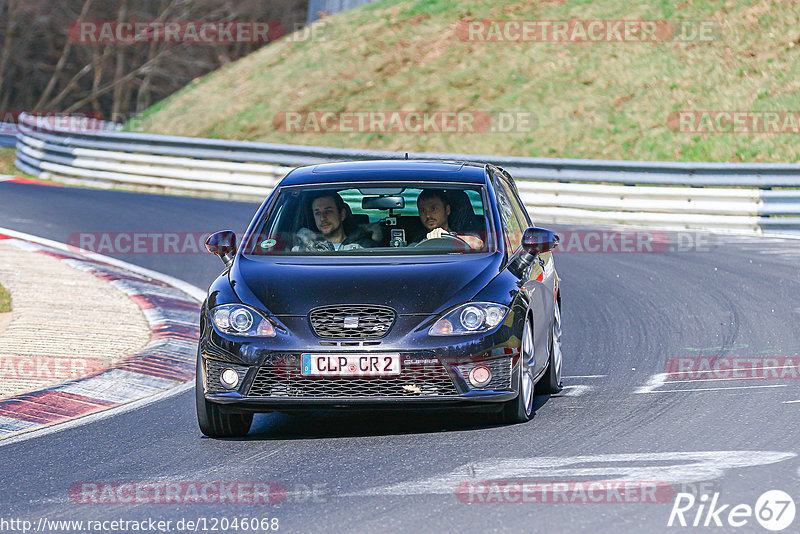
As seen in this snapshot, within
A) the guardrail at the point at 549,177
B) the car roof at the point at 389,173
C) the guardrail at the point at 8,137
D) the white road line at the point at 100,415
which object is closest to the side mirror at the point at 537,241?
the car roof at the point at 389,173

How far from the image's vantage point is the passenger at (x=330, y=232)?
27.4 ft

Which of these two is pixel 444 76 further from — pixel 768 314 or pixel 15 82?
pixel 15 82

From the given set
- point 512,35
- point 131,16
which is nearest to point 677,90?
point 512,35

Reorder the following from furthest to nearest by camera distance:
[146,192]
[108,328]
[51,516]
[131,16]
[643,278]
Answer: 1. [131,16]
2. [146,192]
3. [643,278]
4. [108,328]
5. [51,516]

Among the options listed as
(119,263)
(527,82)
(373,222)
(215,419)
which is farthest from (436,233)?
(527,82)

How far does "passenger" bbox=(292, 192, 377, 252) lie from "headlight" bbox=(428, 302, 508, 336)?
4.01 ft

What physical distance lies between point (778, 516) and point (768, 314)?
22.5 feet

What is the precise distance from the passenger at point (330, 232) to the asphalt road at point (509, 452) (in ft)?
3.50

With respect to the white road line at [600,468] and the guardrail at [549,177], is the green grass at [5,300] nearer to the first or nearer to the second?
the white road line at [600,468]

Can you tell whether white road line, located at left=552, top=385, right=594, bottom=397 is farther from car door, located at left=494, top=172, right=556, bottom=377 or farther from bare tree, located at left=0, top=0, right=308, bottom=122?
bare tree, located at left=0, top=0, right=308, bottom=122

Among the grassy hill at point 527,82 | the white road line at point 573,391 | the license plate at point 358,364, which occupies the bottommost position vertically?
the white road line at point 573,391

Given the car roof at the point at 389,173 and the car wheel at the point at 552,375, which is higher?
the car roof at the point at 389,173

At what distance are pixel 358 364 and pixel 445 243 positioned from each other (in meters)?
1.37

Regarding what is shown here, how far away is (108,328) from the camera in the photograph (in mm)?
11609
